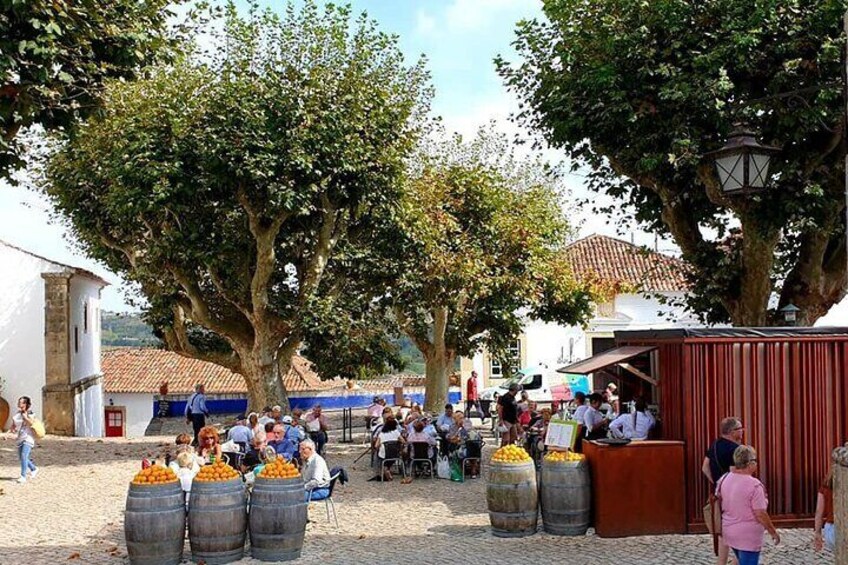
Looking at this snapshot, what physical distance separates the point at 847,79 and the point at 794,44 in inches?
392

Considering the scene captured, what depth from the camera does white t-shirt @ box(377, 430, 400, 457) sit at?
16.5 m

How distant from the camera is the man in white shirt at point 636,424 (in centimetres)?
1170

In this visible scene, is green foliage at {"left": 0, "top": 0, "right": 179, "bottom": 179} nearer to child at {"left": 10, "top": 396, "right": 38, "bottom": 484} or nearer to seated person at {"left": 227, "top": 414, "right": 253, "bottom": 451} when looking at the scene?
child at {"left": 10, "top": 396, "right": 38, "bottom": 484}

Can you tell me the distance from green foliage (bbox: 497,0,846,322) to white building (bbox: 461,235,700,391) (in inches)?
640

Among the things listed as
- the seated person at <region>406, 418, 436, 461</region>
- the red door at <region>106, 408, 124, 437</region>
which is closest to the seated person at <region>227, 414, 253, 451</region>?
the seated person at <region>406, 418, 436, 461</region>

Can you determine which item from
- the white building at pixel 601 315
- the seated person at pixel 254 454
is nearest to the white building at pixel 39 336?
the white building at pixel 601 315

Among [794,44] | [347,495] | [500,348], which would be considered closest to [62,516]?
[347,495]

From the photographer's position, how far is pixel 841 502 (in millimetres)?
5379

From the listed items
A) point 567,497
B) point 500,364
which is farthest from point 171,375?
point 567,497

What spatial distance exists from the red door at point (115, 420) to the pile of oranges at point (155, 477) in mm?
40325

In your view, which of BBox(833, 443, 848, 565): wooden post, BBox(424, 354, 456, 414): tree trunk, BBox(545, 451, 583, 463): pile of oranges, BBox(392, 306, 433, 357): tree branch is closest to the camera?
BBox(833, 443, 848, 565): wooden post

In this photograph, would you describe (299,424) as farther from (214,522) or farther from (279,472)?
(214,522)

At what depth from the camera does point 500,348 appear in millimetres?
31031

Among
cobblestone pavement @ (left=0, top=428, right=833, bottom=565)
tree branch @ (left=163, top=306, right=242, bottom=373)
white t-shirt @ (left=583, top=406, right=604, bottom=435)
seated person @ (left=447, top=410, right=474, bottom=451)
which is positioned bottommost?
cobblestone pavement @ (left=0, top=428, right=833, bottom=565)
